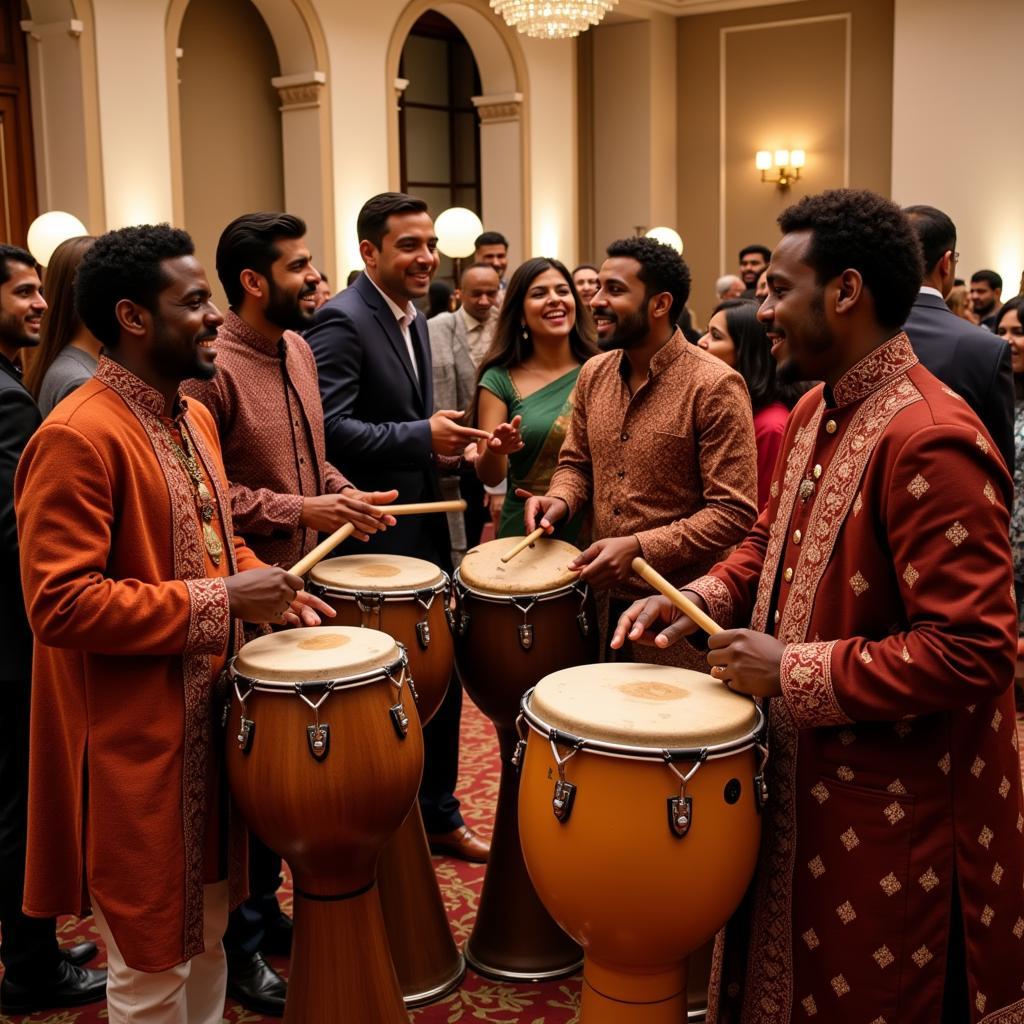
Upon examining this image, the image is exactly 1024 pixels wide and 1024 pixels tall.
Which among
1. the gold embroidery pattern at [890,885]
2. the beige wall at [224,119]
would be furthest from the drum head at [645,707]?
the beige wall at [224,119]

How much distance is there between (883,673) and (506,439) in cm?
155

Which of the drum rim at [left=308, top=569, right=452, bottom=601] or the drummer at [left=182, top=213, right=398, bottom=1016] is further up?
the drummer at [left=182, top=213, right=398, bottom=1016]

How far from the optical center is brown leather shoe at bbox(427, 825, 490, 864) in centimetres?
358

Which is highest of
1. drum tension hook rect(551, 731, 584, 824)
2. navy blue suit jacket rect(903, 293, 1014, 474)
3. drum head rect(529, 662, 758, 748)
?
navy blue suit jacket rect(903, 293, 1014, 474)

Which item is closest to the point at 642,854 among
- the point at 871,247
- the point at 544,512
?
the point at 871,247

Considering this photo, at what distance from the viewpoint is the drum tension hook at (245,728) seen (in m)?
2.20

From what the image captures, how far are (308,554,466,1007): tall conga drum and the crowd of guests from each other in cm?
14

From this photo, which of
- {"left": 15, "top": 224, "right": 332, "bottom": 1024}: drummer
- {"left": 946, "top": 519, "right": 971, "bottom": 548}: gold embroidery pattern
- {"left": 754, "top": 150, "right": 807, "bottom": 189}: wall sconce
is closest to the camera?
{"left": 946, "top": 519, "right": 971, "bottom": 548}: gold embroidery pattern

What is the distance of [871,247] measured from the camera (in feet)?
6.05

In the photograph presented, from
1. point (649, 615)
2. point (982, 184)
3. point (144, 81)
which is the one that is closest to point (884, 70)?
point (982, 184)

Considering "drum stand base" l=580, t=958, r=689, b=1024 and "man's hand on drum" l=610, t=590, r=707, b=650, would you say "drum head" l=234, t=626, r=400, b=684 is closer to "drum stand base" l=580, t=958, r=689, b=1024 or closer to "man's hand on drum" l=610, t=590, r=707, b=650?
"man's hand on drum" l=610, t=590, r=707, b=650

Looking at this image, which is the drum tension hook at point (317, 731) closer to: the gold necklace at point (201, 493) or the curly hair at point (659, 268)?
the gold necklace at point (201, 493)

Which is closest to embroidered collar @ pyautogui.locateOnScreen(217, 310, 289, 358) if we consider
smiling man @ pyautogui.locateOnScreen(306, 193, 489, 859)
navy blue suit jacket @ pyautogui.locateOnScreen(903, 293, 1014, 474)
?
smiling man @ pyautogui.locateOnScreen(306, 193, 489, 859)

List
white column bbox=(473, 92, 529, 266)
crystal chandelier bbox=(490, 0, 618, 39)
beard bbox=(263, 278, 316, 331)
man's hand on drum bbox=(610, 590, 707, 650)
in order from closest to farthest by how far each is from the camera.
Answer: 1. man's hand on drum bbox=(610, 590, 707, 650)
2. beard bbox=(263, 278, 316, 331)
3. crystal chandelier bbox=(490, 0, 618, 39)
4. white column bbox=(473, 92, 529, 266)
